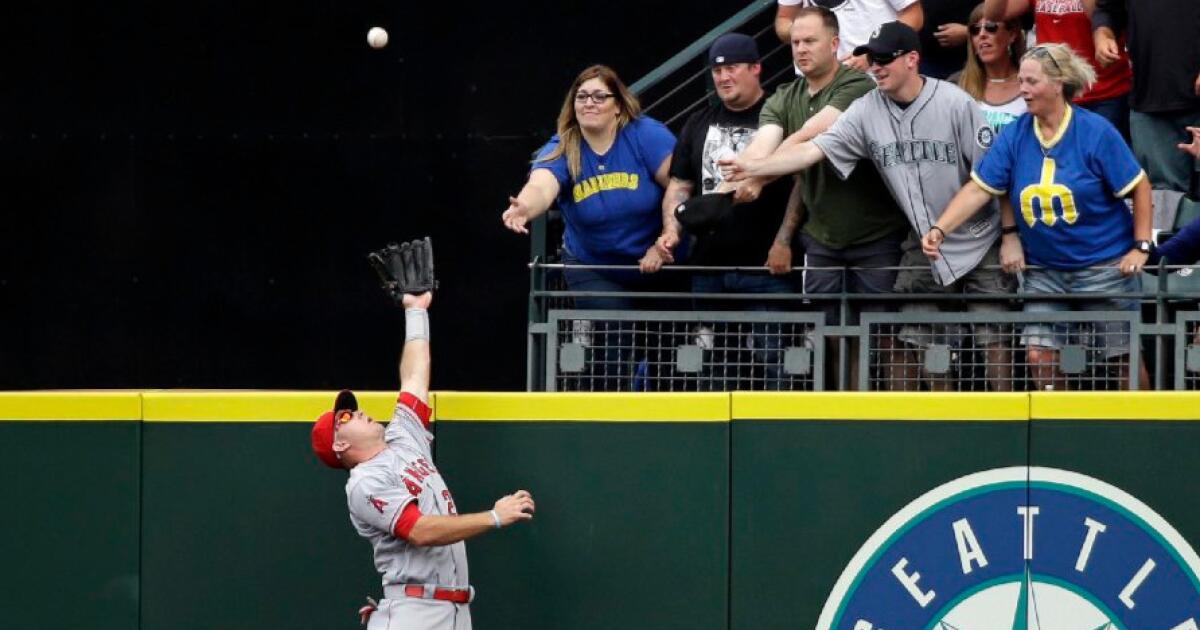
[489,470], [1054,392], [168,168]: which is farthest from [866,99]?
[168,168]

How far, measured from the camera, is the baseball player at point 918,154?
7781mm

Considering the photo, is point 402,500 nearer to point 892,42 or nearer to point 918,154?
point 918,154

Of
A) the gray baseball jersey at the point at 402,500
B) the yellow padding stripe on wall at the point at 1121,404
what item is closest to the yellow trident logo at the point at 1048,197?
the yellow padding stripe on wall at the point at 1121,404

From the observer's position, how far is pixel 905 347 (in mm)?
7848

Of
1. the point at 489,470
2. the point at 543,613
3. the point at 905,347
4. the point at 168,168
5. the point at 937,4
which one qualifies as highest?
the point at 937,4

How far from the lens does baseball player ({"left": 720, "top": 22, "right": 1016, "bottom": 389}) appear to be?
7.78 metres

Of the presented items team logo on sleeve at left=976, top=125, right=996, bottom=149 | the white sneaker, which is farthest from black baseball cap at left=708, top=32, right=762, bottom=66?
the white sneaker

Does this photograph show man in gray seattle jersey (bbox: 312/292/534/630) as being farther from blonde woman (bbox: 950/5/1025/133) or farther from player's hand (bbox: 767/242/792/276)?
blonde woman (bbox: 950/5/1025/133)

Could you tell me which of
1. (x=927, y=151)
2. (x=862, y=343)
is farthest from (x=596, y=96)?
(x=862, y=343)

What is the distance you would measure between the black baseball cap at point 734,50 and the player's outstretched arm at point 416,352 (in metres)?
1.55

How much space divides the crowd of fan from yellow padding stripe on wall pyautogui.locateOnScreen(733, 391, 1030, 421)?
0.20 meters

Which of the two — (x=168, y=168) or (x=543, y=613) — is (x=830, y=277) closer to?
(x=543, y=613)

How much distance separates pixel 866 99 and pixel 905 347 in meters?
0.95

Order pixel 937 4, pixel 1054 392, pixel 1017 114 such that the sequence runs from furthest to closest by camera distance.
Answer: pixel 937 4, pixel 1017 114, pixel 1054 392
